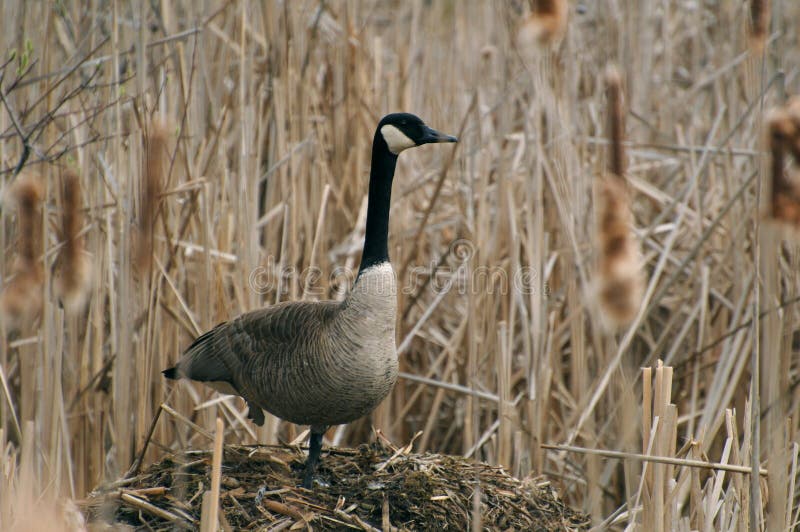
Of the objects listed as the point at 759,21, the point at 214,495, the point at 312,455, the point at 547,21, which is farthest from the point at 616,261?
the point at 312,455

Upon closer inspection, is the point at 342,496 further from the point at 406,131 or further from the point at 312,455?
the point at 406,131

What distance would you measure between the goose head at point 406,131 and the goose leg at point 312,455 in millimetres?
1128

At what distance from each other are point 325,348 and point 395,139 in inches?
33.5

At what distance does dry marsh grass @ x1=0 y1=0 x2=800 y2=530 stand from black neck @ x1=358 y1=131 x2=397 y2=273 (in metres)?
0.39

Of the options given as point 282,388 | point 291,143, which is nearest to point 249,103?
point 291,143

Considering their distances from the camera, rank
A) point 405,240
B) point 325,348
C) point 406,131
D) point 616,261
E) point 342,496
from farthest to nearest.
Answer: point 405,240
point 406,131
point 325,348
point 342,496
point 616,261

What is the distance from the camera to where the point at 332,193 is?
167 inches

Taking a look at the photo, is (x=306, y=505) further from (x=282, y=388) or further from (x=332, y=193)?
(x=332, y=193)

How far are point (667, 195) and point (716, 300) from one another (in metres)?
0.83

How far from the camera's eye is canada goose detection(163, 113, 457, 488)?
2.86 meters

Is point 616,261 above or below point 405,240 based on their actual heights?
above

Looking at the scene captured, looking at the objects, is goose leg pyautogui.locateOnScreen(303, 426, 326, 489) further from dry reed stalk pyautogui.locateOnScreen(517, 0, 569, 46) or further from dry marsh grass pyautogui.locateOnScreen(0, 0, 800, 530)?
dry reed stalk pyautogui.locateOnScreen(517, 0, 569, 46)

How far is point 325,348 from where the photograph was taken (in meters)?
2.88

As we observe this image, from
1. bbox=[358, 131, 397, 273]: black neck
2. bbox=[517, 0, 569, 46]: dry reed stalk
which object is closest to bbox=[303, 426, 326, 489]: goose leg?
bbox=[358, 131, 397, 273]: black neck
